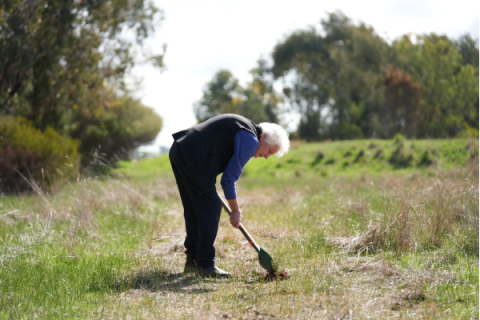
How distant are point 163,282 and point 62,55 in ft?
38.9

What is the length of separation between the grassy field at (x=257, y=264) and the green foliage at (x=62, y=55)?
22.6ft

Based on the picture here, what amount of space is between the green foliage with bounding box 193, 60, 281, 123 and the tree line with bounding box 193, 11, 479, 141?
120mm

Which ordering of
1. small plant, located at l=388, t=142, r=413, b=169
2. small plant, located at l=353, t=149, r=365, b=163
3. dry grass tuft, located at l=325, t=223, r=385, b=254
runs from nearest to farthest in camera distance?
dry grass tuft, located at l=325, t=223, r=385, b=254 → small plant, located at l=388, t=142, r=413, b=169 → small plant, located at l=353, t=149, r=365, b=163

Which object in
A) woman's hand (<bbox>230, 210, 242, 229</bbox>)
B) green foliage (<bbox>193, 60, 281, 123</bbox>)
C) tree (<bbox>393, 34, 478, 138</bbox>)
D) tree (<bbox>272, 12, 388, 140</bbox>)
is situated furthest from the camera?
green foliage (<bbox>193, 60, 281, 123</bbox>)

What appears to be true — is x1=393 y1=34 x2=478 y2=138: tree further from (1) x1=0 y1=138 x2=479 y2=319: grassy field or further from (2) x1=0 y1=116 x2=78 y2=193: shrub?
(2) x1=0 y1=116 x2=78 y2=193: shrub

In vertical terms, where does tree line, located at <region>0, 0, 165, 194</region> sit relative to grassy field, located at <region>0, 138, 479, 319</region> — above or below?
above

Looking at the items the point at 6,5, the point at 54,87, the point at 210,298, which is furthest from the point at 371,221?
the point at 54,87

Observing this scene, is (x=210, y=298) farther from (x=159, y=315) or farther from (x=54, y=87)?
(x=54, y=87)

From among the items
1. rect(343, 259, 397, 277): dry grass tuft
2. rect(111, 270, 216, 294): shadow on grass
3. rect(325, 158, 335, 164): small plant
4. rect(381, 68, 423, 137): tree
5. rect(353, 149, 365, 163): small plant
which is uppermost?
rect(381, 68, 423, 137): tree

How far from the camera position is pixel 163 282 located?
451 cm

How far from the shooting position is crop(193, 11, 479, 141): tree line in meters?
28.6

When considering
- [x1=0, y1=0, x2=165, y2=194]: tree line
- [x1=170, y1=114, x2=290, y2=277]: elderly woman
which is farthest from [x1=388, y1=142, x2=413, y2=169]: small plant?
[x1=170, y1=114, x2=290, y2=277]: elderly woman

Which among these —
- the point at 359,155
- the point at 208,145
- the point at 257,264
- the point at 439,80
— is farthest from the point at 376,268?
the point at 439,80

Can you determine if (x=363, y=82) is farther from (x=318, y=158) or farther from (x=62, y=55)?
(x=62, y=55)
